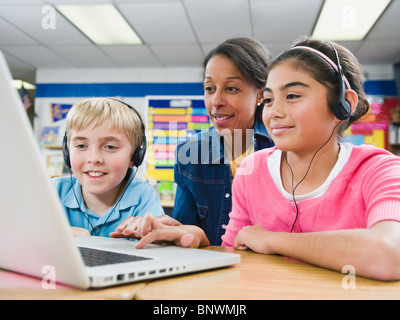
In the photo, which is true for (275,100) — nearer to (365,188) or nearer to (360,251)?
(365,188)

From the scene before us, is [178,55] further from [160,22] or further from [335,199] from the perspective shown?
[335,199]

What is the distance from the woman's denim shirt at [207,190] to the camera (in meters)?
1.60

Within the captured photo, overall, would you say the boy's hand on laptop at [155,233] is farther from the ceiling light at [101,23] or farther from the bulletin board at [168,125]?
the bulletin board at [168,125]

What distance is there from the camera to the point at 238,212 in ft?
3.69

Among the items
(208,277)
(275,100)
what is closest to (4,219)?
(208,277)

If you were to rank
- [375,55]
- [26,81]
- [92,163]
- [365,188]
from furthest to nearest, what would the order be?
[26,81] → [375,55] → [92,163] → [365,188]

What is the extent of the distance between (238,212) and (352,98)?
1.50 feet

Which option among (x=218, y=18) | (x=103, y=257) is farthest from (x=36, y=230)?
(x=218, y=18)

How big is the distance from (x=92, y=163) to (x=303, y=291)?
0.89 metres

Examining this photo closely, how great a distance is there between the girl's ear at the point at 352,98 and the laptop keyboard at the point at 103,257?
2.36 feet

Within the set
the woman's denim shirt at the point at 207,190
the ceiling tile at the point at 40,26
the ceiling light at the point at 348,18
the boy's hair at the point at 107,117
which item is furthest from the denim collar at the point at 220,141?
the ceiling tile at the point at 40,26

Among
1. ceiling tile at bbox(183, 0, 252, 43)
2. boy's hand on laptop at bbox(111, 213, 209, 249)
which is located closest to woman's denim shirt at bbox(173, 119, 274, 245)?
boy's hand on laptop at bbox(111, 213, 209, 249)

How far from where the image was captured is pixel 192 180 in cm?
160

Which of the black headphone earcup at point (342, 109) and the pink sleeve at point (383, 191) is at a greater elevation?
the black headphone earcup at point (342, 109)
